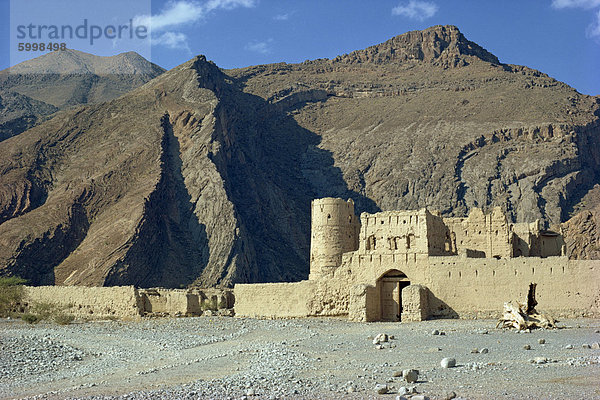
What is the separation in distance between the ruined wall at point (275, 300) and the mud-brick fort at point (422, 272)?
0.16 ft

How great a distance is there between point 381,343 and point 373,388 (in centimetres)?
875

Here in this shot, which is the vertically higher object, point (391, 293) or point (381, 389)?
point (391, 293)

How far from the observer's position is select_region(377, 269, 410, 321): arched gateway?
36.8 metres

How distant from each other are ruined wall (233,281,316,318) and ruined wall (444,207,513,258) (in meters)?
8.78

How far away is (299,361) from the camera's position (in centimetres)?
2302

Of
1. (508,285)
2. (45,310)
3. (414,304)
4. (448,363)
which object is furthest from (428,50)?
(448,363)

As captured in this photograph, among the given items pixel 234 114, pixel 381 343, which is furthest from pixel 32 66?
pixel 381 343

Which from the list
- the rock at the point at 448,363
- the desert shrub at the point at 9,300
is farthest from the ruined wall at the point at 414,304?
the desert shrub at the point at 9,300

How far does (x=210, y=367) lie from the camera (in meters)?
23.3

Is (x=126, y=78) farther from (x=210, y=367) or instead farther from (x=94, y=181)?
(x=210, y=367)

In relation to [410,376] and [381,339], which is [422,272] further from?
[410,376]

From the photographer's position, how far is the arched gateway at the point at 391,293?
36844 mm

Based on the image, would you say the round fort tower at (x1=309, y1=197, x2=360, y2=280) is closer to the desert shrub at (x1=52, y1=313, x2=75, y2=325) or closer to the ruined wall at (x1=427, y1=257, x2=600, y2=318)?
the ruined wall at (x1=427, y1=257, x2=600, y2=318)

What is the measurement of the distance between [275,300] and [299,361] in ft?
52.9
